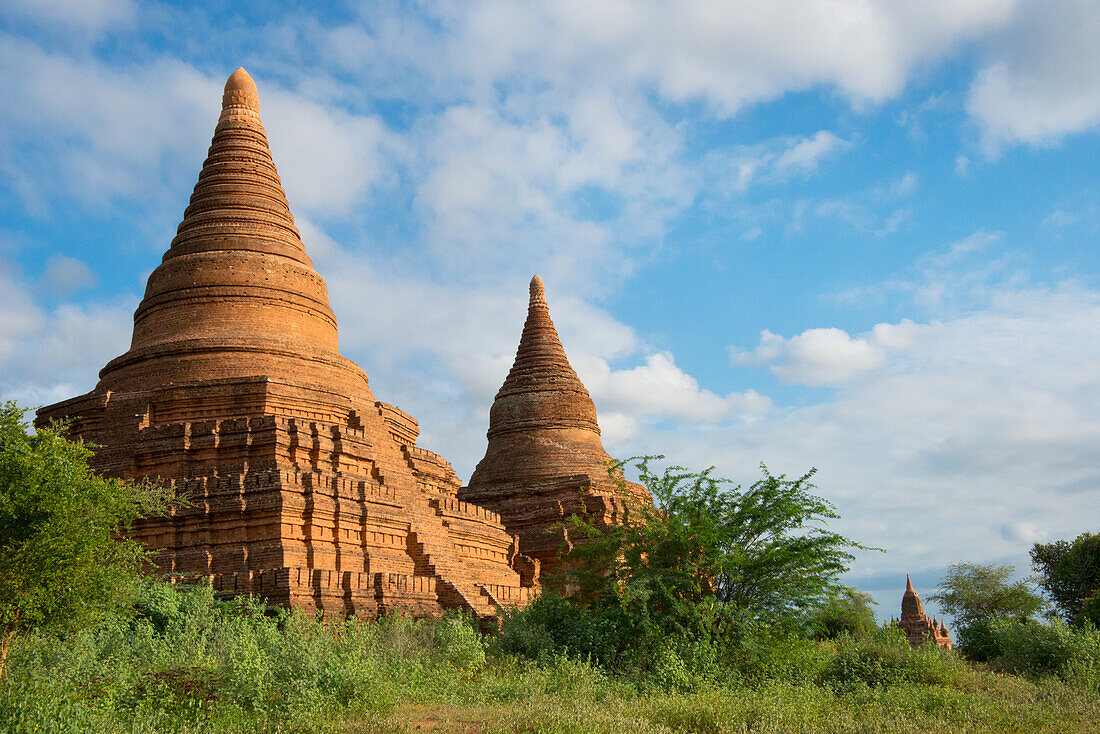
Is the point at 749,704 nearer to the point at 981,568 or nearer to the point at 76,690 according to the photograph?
the point at 76,690

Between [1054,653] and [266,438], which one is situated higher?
[266,438]

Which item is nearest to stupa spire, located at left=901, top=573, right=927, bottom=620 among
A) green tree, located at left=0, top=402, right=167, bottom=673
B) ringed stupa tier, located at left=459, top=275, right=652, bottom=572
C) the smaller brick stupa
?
the smaller brick stupa

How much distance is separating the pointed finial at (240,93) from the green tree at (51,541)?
16504mm

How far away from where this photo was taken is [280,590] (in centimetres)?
Answer: 1716

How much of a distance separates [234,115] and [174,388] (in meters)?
9.66

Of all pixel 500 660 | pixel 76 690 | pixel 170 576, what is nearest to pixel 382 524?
pixel 170 576

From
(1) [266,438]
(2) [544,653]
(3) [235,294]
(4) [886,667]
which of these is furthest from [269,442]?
(4) [886,667]

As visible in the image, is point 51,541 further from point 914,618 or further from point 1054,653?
point 914,618

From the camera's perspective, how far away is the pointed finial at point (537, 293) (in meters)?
36.5

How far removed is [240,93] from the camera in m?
27.6

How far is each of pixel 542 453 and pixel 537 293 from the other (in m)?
7.28

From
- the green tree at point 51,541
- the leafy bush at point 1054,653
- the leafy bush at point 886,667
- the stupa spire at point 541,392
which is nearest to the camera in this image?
the green tree at point 51,541

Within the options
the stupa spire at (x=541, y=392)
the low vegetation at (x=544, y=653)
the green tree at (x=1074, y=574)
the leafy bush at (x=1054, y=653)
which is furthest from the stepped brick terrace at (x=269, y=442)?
the green tree at (x=1074, y=574)

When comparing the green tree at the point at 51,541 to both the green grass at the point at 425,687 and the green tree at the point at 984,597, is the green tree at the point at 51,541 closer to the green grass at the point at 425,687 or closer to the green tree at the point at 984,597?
the green grass at the point at 425,687
